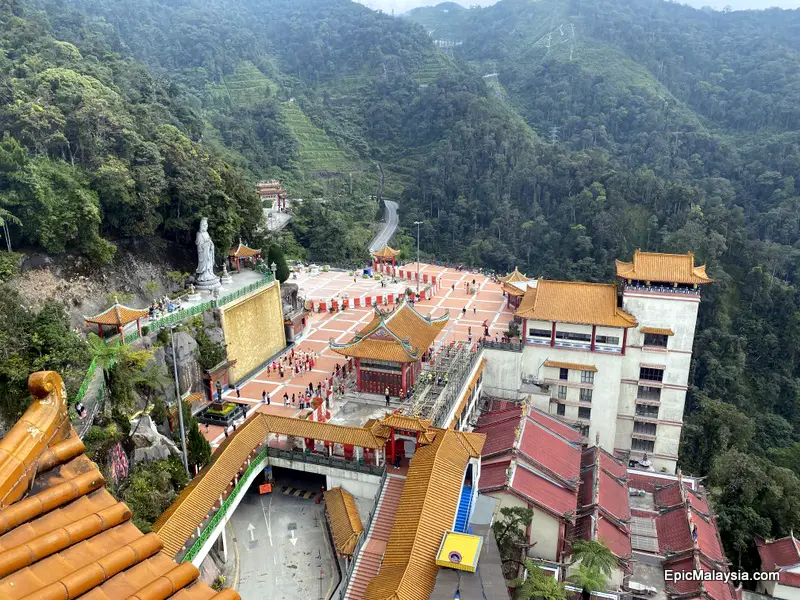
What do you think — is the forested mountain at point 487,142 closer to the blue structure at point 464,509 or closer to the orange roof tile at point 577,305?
the orange roof tile at point 577,305

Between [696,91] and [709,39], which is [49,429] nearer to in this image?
[696,91]

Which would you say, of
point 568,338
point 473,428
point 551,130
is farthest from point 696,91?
point 473,428

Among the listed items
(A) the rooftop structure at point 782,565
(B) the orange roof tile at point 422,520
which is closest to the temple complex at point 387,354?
(B) the orange roof tile at point 422,520

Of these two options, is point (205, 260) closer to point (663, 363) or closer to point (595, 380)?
point (595, 380)

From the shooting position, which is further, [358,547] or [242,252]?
[242,252]

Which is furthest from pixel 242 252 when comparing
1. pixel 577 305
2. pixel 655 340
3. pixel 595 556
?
pixel 595 556

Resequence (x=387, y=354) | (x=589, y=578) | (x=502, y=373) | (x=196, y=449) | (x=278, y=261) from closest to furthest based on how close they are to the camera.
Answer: (x=589, y=578), (x=196, y=449), (x=387, y=354), (x=502, y=373), (x=278, y=261)
